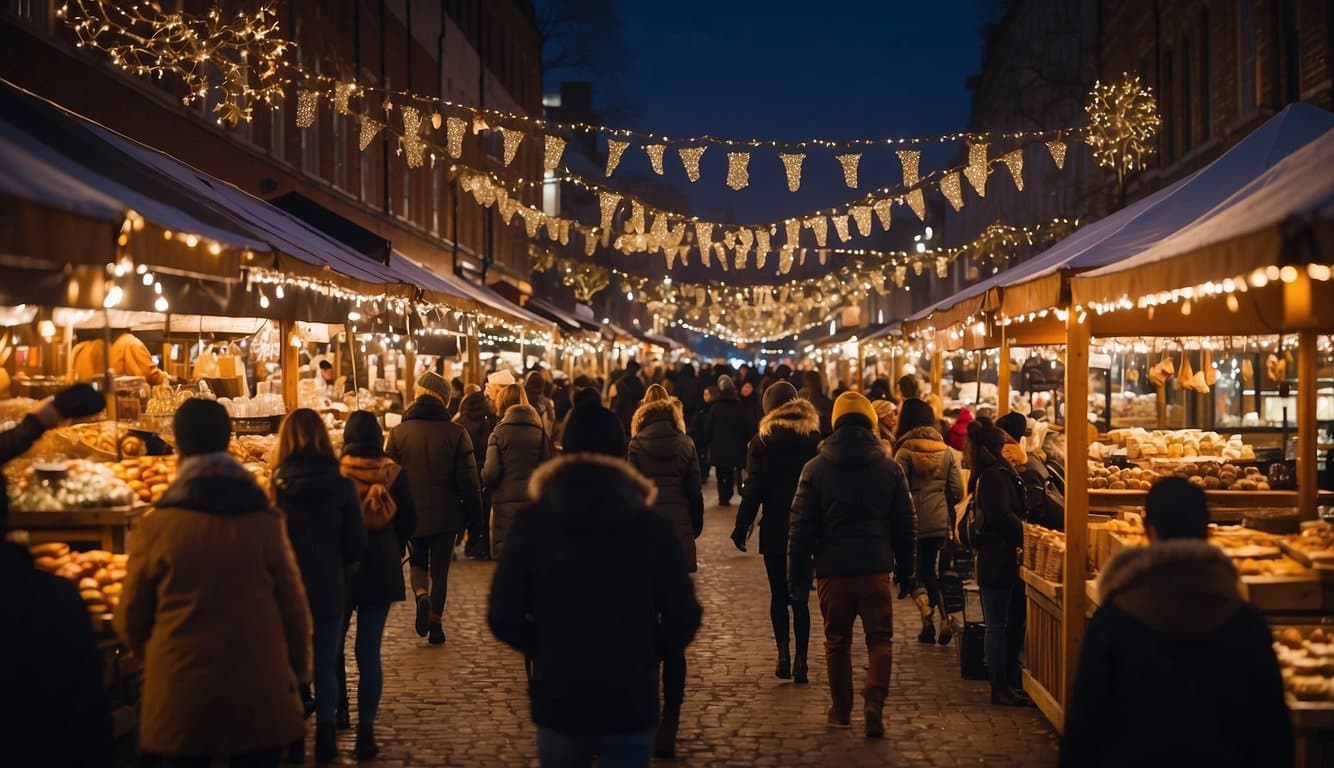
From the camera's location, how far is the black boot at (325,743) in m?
7.13

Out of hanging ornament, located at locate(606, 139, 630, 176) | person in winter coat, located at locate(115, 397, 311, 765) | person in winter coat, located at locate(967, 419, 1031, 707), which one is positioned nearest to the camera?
person in winter coat, located at locate(115, 397, 311, 765)

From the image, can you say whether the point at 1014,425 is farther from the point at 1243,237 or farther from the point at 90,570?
the point at 90,570


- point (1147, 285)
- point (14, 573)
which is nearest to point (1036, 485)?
point (1147, 285)

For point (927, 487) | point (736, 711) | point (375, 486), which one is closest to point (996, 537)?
point (736, 711)

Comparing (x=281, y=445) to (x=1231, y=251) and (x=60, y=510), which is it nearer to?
(x=60, y=510)

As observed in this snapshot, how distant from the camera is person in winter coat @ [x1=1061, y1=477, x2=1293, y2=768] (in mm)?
4188

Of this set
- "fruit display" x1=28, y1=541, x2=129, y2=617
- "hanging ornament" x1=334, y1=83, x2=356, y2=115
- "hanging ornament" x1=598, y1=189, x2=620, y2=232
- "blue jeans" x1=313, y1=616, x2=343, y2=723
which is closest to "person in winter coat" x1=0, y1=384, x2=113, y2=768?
"blue jeans" x1=313, y1=616, x2=343, y2=723

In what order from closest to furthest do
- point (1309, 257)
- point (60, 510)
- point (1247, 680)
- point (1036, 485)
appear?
point (1247, 680) → point (1309, 257) → point (60, 510) → point (1036, 485)

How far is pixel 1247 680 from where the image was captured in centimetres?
419

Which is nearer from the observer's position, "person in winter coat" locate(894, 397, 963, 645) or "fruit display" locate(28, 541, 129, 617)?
"fruit display" locate(28, 541, 129, 617)

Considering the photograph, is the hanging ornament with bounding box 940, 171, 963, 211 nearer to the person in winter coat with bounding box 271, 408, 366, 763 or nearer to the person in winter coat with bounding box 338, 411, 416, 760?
the person in winter coat with bounding box 338, 411, 416, 760

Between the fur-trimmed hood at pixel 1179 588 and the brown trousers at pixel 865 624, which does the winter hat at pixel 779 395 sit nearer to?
the brown trousers at pixel 865 624

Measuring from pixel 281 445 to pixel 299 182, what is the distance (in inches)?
683

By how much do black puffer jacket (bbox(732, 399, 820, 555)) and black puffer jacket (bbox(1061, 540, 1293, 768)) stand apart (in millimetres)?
5082
